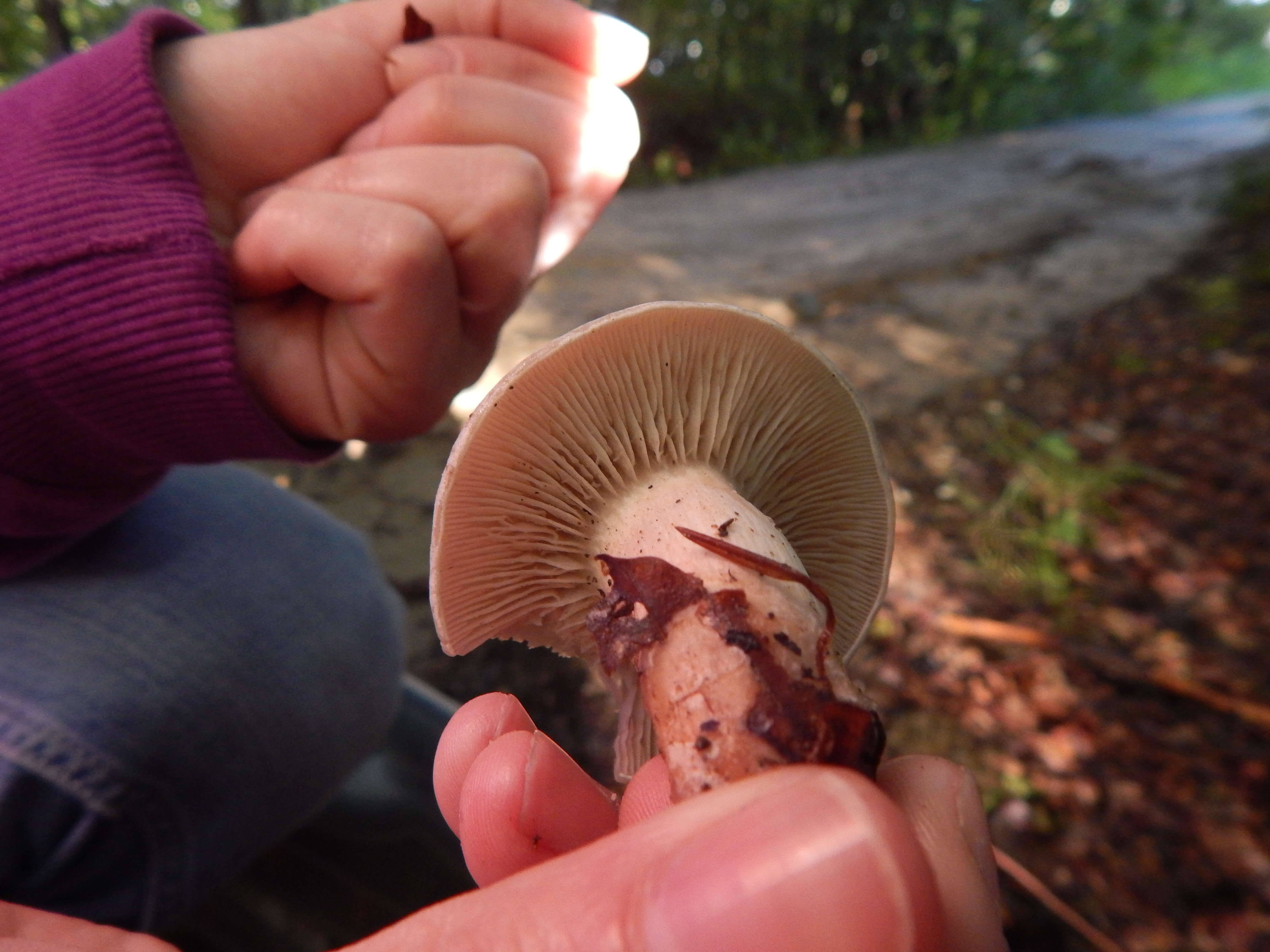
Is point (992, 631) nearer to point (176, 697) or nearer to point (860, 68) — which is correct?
point (176, 697)

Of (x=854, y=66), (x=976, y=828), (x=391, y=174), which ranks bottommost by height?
(x=976, y=828)

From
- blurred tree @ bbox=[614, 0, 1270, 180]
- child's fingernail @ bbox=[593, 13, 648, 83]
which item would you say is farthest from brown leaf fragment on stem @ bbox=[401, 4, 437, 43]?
blurred tree @ bbox=[614, 0, 1270, 180]

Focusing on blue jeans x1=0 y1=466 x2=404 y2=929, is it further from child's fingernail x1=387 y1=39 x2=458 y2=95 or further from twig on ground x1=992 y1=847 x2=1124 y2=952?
twig on ground x1=992 y1=847 x2=1124 y2=952

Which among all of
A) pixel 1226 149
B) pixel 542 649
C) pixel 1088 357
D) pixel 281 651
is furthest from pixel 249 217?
pixel 1226 149

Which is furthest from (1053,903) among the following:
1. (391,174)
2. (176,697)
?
(391,174)

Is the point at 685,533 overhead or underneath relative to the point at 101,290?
underneath

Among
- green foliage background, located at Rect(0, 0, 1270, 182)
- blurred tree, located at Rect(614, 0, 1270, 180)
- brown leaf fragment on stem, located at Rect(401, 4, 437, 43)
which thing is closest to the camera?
brown leaf fragment on stem, located at Rect(401, 4, 437, 43)

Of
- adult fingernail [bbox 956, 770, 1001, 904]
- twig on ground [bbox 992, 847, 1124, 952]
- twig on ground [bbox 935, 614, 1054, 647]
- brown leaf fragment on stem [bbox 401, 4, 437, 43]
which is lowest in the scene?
twig on ground [bbox 992, 847, 1124, 952]

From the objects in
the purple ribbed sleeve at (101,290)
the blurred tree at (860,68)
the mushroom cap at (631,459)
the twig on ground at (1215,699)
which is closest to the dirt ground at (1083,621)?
the twig on ground at (1215,699)

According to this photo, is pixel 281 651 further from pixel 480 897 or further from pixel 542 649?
pixel 480 897
